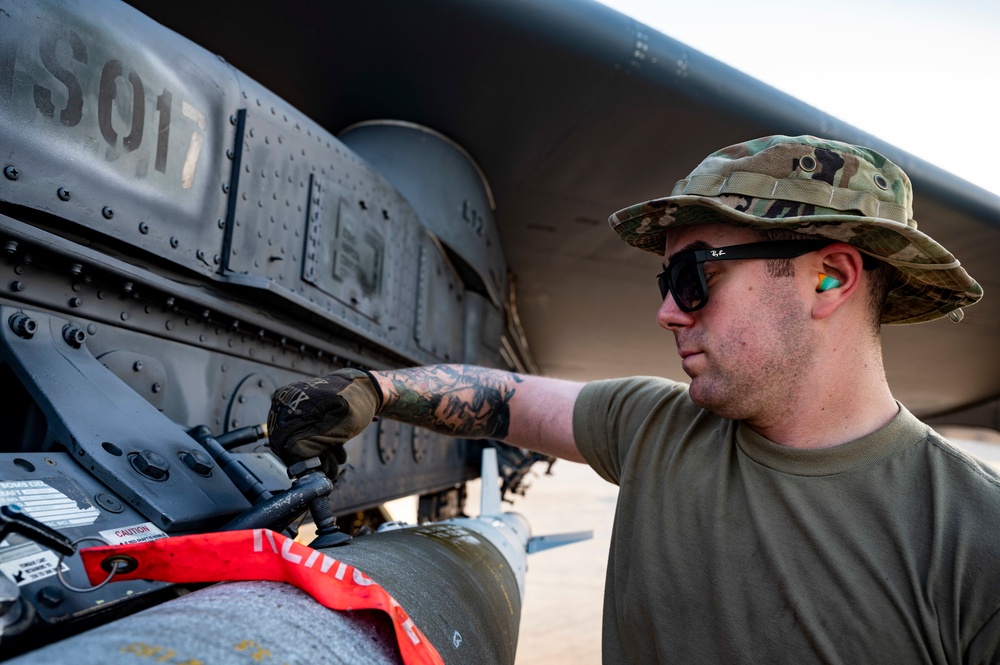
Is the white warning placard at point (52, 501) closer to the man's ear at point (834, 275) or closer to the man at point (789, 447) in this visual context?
the man at point (789, 447)

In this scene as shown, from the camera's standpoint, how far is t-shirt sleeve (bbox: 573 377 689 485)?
231cm

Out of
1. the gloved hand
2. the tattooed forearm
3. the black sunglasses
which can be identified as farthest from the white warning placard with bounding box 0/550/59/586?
the black sunglasses

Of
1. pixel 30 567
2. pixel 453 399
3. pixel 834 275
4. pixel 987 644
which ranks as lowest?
pixel 987 644

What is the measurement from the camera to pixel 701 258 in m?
1.90

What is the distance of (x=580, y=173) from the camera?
23.2ft

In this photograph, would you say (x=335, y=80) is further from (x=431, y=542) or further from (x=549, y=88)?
(x=431, y=542)

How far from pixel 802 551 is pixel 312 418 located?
4.33 feet

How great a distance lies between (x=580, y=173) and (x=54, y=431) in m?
6.00

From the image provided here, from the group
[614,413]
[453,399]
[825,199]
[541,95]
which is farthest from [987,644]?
[541,95]

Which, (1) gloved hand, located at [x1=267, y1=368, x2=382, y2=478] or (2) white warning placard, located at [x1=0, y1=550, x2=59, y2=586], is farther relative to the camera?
(1) gloved hand, located at [x1=267, y1=368, x2=382, y2=478]

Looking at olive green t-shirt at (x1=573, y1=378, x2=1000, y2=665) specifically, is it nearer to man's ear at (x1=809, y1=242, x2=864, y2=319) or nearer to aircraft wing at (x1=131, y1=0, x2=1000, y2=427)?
man's ear at (x1=809, y1=242, x2=864, y2=319)

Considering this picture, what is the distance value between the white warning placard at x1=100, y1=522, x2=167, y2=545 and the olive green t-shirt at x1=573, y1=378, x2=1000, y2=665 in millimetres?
1245

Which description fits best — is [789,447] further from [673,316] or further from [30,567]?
[30,567]

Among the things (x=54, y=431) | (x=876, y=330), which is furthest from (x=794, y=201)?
(x=54, y=431)
